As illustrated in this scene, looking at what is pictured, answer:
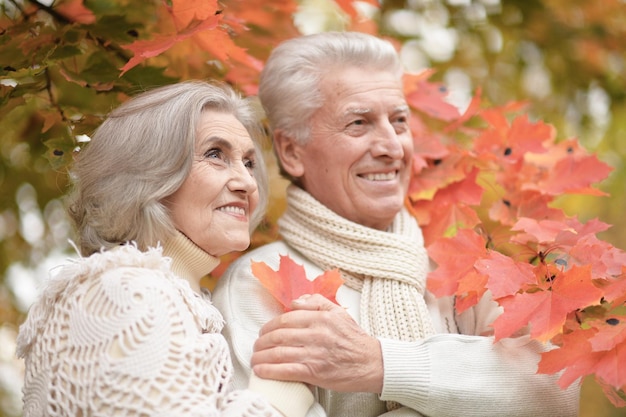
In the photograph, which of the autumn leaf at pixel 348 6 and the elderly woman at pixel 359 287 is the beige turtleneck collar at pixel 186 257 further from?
→ the autumn leaf at pixel 348 6

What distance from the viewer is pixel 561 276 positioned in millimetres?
2350

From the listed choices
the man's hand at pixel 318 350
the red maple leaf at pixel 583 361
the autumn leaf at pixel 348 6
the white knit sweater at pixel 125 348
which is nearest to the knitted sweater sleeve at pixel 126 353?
the white knit sweater at pixel 125 348

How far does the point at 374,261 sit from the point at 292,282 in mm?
332

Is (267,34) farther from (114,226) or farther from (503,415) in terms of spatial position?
(503,415)

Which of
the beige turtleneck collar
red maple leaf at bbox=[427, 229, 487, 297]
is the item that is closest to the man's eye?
red maple leaf at bbox=[427, 229, 487, 297]

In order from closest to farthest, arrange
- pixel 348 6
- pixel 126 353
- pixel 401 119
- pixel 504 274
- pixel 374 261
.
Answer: pixel 126 353
pixel 504 274
pixel 374 261
pixel 401 119
pixel 348 6

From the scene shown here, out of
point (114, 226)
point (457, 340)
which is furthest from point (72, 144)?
point (457, 340)

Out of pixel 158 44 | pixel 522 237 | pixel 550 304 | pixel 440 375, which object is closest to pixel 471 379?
pixel 440 375

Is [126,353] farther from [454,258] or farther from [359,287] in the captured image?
[454,258]

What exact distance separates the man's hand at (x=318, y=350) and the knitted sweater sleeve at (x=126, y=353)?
0.12m

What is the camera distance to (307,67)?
2896mm

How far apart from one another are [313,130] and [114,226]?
2.79 ft

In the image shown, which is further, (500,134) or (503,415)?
(500,134)

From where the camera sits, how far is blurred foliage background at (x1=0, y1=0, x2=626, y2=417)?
2.74 metres
